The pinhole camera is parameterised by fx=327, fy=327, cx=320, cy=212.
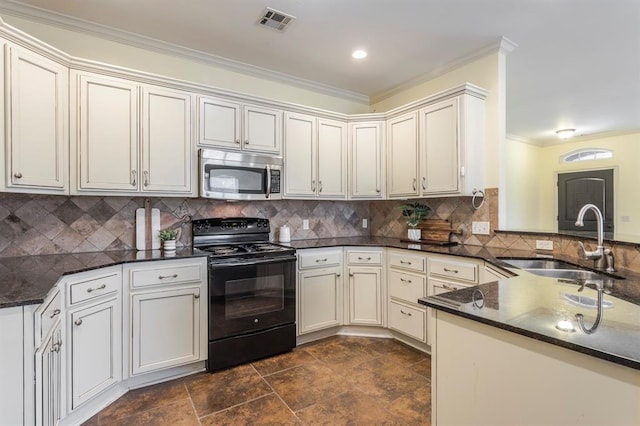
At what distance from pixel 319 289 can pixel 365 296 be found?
0.48 metres

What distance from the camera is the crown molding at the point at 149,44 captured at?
7.84 feet

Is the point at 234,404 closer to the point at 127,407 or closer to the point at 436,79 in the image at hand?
the point at 127,407

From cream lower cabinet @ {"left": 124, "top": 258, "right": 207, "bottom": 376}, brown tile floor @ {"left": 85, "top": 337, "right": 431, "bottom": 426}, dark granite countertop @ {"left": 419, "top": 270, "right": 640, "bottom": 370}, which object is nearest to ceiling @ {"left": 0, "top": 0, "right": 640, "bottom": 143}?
cream lower cabinet @ {"left": 124, "top": 258, "right": 207, "bottom": 376}

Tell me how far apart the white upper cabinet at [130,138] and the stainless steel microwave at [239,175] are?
14 centimetres

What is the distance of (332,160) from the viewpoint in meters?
3.56

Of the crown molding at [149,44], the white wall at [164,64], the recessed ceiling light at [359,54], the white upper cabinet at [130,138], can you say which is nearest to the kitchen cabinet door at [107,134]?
the white upper cabinet at [130,138]

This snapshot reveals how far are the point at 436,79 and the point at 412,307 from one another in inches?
93.3

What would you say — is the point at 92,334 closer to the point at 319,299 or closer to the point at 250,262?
the point at 250,262

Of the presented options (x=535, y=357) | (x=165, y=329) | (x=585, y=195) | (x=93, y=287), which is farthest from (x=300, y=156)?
(x=585, y=195)

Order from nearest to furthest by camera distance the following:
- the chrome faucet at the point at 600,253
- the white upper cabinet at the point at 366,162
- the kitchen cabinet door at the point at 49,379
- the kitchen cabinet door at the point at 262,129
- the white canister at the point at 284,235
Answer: the kitchen cabinet door at the point at 49,379 → the chrome faucet at the point at 600,253 → the kitchen cabinet door at the point at 262,129 → the white canister at the point at 284,235 → the white upper cabinet at the point at 366,162

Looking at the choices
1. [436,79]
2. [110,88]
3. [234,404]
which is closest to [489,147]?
[436,79]

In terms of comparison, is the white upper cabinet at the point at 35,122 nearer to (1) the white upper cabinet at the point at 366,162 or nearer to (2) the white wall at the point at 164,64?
(2) the white wall at the point at 164,64

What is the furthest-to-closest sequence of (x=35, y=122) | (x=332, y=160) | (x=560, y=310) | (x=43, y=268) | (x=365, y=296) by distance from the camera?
(x=332, y=160) < (x=365, y=296) < (x=35, y=122) < (x=43, y=268) < (x=560, y=310)

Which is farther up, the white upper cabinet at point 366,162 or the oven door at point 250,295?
the white upper cabinet at point 366,162
